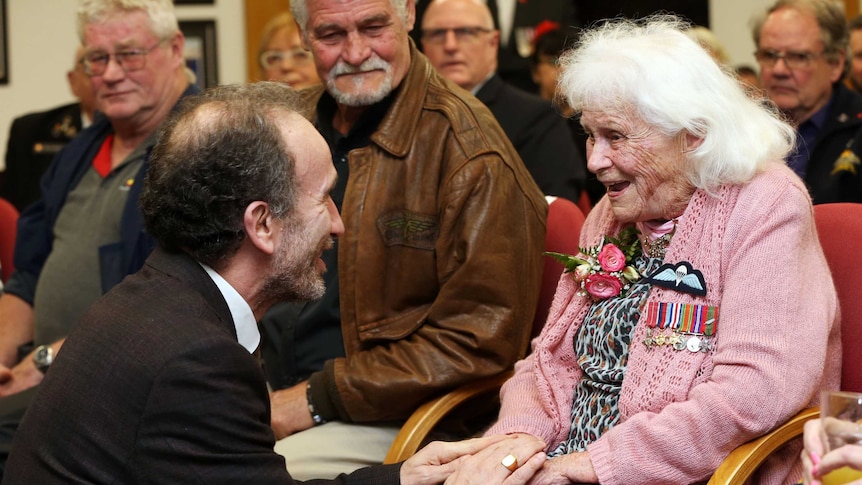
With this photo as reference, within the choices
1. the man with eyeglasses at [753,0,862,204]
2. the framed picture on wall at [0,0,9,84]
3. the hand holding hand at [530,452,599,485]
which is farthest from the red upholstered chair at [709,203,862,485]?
the framed picture on wall at [0,0,9,84]

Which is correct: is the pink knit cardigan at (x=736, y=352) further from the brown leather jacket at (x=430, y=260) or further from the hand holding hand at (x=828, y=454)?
the brown leather jacket at (x=430, y=260)

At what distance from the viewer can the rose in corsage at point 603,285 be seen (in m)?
2.27

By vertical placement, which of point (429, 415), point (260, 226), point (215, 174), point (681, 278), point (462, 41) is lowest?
point (429, 415)

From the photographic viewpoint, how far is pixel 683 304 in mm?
2105

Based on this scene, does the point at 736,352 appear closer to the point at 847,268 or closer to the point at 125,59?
the point at 847,268

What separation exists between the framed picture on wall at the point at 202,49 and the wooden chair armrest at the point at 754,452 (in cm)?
528

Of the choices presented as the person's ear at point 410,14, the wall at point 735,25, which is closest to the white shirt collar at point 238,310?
the person's ear at point 410,14

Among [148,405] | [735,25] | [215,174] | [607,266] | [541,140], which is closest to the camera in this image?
[148,405]

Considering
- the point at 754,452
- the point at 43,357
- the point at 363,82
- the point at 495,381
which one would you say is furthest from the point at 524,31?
the point at 754,452

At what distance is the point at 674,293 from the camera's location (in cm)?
212

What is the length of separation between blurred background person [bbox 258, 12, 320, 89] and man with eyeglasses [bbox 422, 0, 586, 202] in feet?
2.64

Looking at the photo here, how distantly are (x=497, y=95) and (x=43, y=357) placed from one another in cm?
206

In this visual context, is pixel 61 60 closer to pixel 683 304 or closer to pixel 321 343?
pixel 321 343

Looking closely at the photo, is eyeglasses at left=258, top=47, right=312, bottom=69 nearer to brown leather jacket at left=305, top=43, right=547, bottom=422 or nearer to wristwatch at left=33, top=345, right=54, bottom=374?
wristwatch at left=33, top=345, right=54, bottom=374
